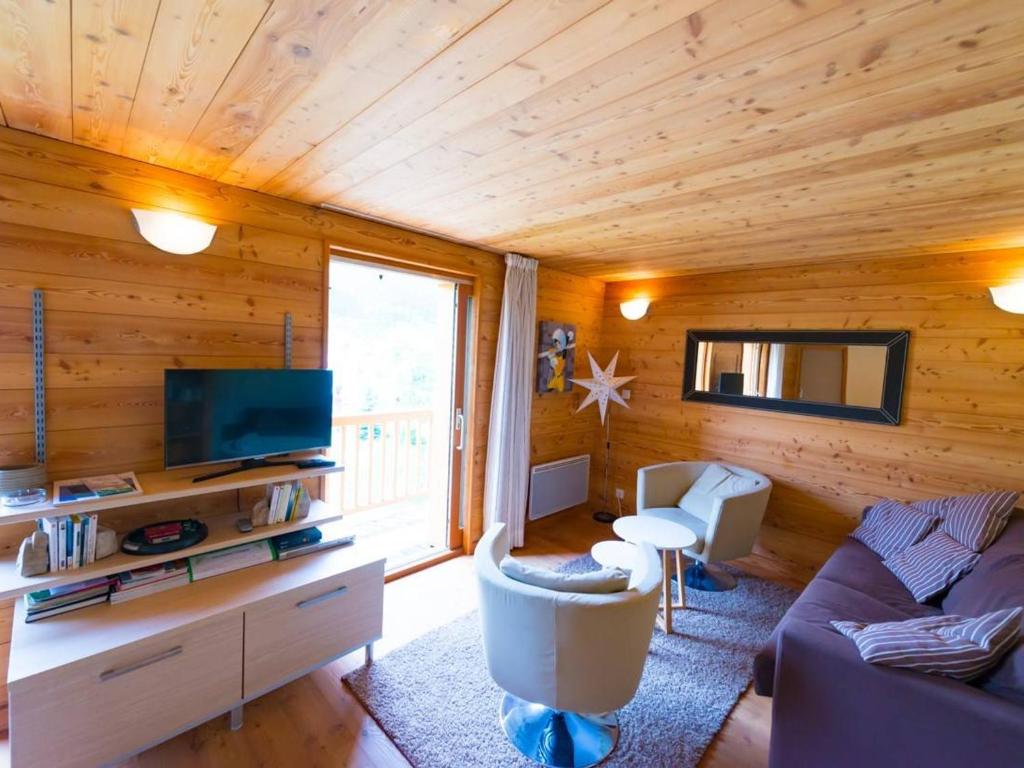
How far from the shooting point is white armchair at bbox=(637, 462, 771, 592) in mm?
2889

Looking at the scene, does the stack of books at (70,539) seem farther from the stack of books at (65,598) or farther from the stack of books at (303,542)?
the stack of books at (303,542)

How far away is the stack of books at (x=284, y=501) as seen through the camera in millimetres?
2141

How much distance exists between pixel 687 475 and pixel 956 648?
7.08ft

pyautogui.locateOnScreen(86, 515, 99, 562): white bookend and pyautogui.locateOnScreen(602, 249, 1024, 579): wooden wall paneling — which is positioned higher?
pyautogui.locateOnScreen(602, 249, 1024, 579): wooden wall paneling

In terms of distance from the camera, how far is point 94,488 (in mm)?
1718

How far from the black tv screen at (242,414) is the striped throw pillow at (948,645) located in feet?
7.87

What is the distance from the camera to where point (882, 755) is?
1.40m

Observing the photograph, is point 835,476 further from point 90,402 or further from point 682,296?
point 90,402

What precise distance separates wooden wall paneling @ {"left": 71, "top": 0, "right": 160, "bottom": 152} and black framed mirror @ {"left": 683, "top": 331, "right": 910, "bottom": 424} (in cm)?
363

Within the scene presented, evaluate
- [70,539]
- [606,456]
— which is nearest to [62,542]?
[70,539]

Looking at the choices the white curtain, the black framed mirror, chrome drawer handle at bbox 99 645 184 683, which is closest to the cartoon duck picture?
the white curtain

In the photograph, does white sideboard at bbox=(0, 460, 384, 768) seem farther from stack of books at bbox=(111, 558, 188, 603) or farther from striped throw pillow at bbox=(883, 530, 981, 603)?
striped throw pillow at bbox=(883, 530, 981, 603)

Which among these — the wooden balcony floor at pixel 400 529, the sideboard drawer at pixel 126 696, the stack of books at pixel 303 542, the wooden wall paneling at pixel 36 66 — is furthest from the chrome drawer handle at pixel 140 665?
the wooden wall paneling at pixel 36 66

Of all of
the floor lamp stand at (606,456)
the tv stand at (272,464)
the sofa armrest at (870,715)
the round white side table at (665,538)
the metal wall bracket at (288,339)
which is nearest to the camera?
the sofa armrest at (870,715)
